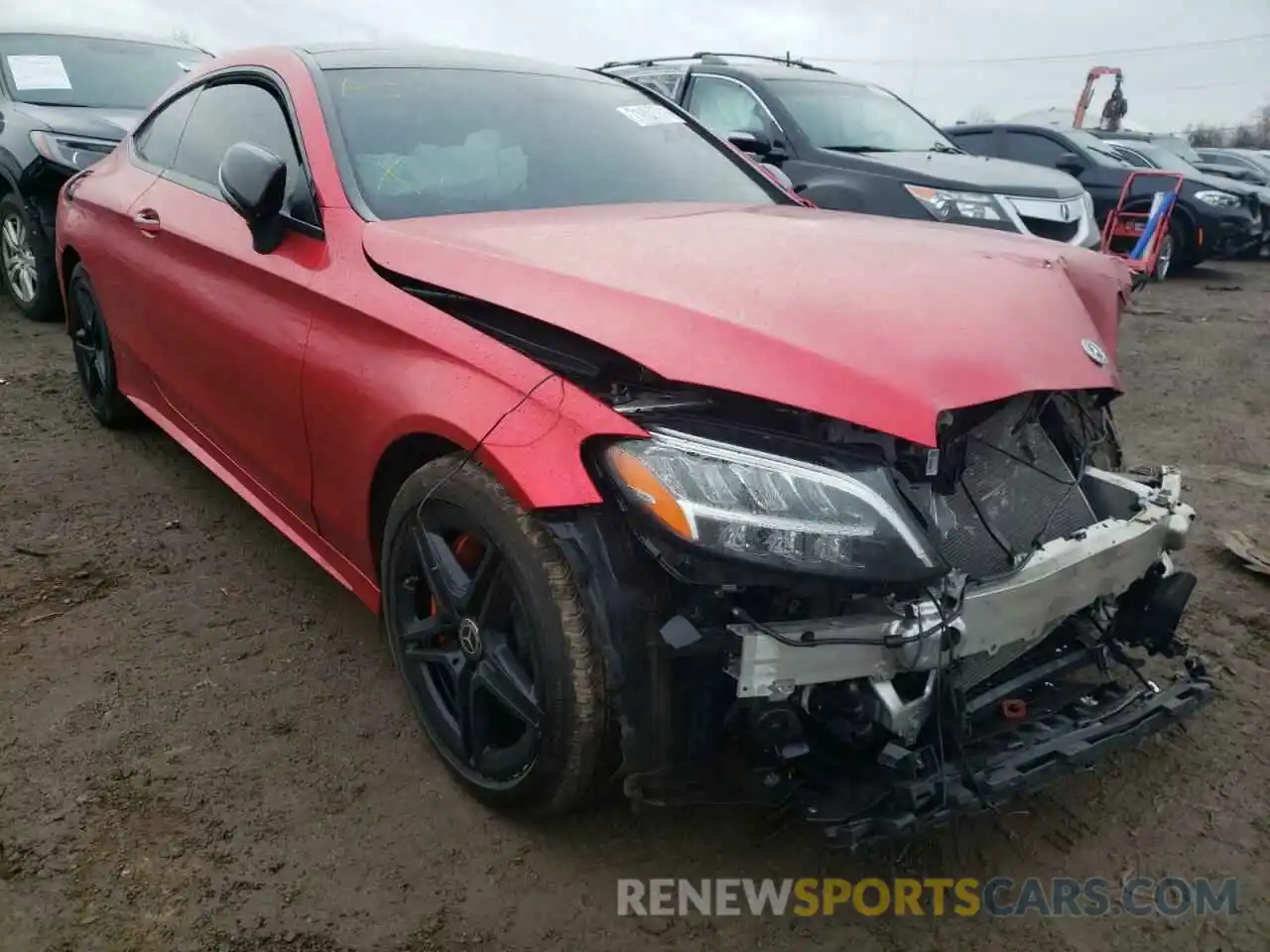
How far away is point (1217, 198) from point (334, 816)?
38.0 ft

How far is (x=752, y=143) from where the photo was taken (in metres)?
5.75

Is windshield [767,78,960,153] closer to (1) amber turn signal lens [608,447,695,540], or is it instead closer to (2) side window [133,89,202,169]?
(2) side window [133,89,202,169]

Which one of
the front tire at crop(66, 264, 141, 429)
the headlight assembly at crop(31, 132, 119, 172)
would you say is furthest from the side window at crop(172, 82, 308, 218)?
the headlight assembly at crop(31, 132, 119, 172)

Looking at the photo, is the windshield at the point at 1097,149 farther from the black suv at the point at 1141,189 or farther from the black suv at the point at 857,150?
the black suv at the point at 857,150

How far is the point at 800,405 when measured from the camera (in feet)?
Answer: 5.60

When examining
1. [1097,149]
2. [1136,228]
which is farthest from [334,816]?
[1097,149]

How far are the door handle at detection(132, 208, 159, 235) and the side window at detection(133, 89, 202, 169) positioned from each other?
25 centimetres

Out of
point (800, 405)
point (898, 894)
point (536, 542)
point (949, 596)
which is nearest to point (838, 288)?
point (800, 405)

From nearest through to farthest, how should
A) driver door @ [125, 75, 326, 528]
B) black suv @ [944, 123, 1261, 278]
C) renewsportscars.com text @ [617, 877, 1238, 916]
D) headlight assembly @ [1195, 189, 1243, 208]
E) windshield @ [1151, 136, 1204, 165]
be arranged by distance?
renewsportscars.com text @ [617, 877, 1238, 916]
driver door @ [125, 75, 326, 528]
black suv @ [944, 123, 1261, 278]
headlight assembly @ [1195, 189, 1243, 208]
windshield @ [1151, 136, 1204, 165]

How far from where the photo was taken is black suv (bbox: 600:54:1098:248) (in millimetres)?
6027

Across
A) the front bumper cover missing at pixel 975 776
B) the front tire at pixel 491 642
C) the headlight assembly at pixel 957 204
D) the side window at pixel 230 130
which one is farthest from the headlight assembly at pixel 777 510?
the headlight assembly at pixel 957 204

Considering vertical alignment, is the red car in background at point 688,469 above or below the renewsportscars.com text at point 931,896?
above

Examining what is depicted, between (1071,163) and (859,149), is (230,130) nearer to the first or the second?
(859,149)

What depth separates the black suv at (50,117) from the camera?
585 cm
